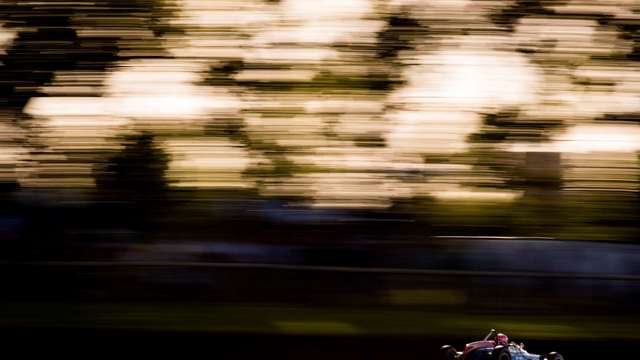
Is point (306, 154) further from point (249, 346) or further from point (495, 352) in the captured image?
point (495, 352)

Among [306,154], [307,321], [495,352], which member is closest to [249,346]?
[307,321]

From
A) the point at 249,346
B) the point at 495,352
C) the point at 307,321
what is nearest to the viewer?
the point at 495,352

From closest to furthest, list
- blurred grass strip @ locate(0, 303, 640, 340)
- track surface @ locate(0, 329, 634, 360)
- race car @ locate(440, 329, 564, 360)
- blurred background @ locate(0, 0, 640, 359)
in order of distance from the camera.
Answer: race car @ locate(440, 329, 564, 360), track surface @ locate(0, 329, 634, 360), blurred grass strip @ locate(0, 303, 640, 340), blurred background @ locate(0, 0, 640, 359)

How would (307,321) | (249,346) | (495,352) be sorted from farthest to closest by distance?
(307,321), (249,346), (495,352)

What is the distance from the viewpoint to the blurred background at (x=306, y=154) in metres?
6.91

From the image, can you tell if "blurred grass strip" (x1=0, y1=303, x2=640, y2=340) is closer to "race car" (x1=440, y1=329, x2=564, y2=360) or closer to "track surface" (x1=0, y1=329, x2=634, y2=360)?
"track surface" (x1=0, y1=329, x2=634, y2=360)

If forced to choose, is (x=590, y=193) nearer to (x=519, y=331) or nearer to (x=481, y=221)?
(x=481, y=221)

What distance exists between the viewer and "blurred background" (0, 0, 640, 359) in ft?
22.7

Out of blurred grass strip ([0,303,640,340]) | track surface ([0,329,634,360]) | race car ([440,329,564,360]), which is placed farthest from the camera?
blurred grass strip ([0,303,640,340])

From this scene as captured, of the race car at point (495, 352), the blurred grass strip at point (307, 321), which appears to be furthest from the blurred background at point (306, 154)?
the race car at point (495, 352)

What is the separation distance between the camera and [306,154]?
7.07m

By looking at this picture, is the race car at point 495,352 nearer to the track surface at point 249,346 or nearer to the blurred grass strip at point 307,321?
the track surface at point 249,346

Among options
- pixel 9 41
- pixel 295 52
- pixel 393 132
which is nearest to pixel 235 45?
pixel 295 52

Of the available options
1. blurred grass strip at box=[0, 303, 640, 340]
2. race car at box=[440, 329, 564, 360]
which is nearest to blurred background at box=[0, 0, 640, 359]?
blurred grass strip at box=[0, 303, 640, 340]
